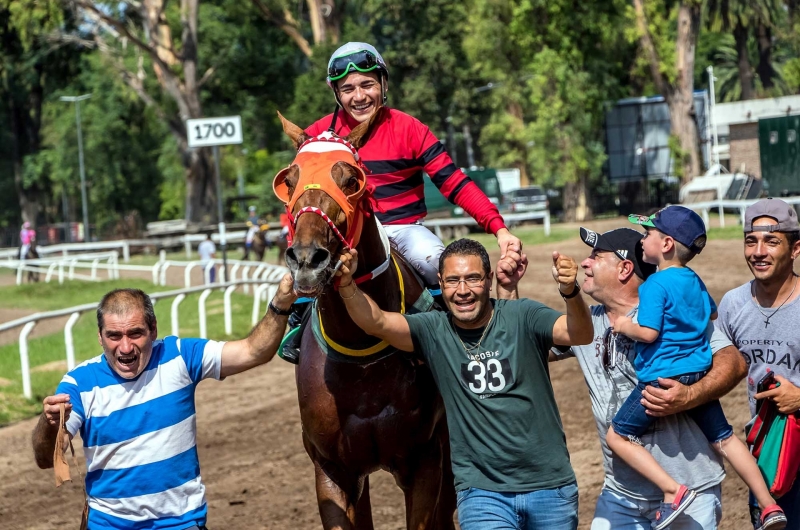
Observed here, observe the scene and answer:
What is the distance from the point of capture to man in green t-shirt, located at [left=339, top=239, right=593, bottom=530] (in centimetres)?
419

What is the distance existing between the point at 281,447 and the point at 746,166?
1219 inches

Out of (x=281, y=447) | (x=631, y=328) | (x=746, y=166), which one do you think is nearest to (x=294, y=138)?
(x=631, y=328)

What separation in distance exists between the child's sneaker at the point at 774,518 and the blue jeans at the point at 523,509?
84 cm

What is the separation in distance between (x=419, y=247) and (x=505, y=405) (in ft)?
3.90

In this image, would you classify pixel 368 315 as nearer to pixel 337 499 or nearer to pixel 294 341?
pixel 294 341

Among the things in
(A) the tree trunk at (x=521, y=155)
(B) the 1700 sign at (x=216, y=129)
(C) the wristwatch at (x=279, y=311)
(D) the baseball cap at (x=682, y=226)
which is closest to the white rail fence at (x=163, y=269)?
(B) the 1700 sign at (x=216, y=129)

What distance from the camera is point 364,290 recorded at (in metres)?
4.51

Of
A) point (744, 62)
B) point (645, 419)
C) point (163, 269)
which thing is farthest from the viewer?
point (744, 62)

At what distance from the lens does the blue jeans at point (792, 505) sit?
4707 mm

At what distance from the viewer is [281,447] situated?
9.84m

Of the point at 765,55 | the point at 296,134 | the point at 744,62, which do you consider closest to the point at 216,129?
the point at 296,134

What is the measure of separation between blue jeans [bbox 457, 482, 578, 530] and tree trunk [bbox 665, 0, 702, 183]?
116ft

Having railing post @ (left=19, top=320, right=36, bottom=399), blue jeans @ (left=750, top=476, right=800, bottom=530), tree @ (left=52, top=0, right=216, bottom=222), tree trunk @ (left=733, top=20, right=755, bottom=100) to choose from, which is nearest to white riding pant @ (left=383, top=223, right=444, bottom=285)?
blue jeans @ (left=750, top=476, right=800, bottom=530)

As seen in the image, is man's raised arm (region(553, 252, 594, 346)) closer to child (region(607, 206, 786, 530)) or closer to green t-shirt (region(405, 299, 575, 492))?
green t-shirt (region(405, 299, 575, 492))
